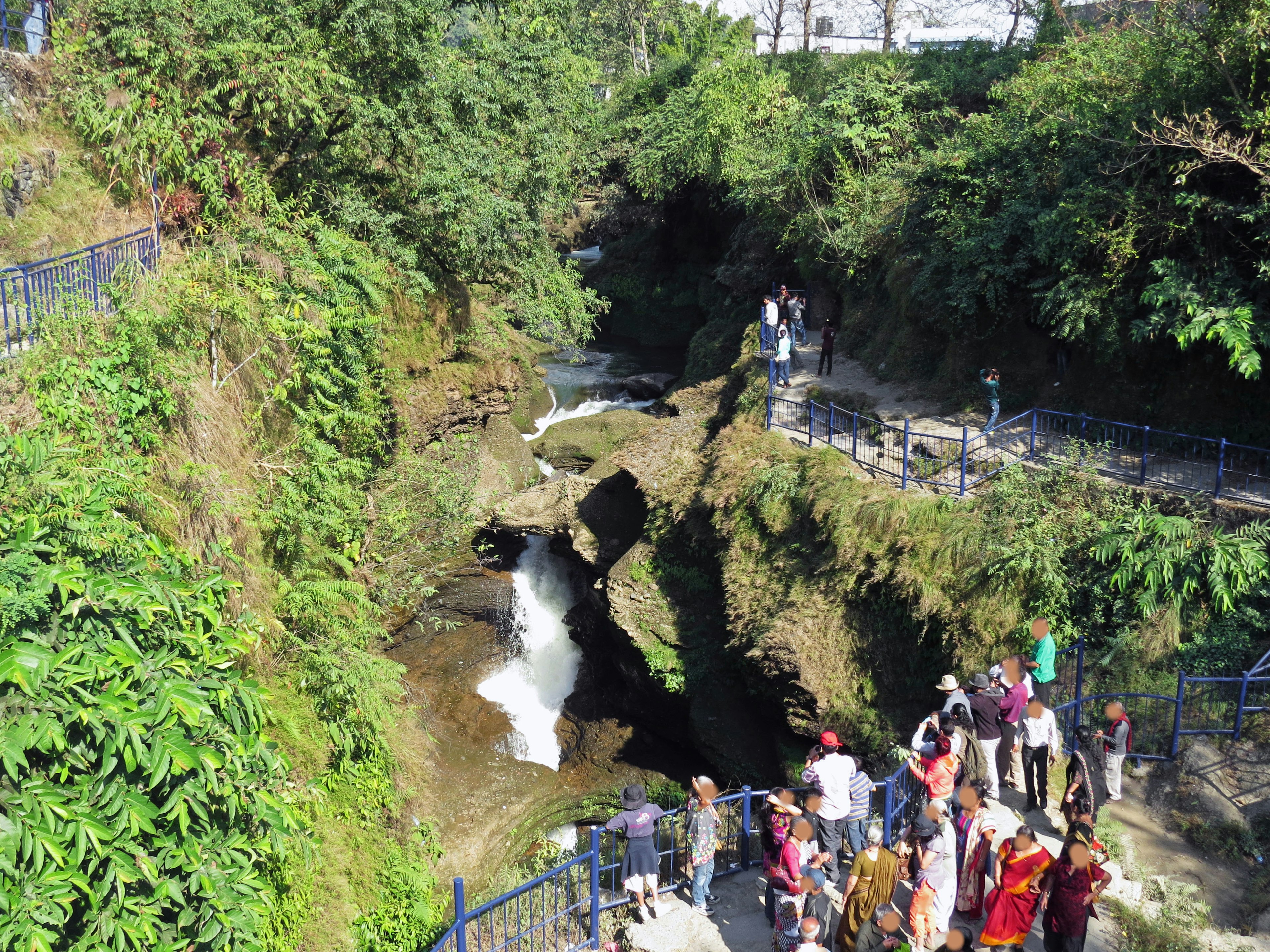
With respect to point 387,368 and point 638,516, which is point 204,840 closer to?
point 387,368

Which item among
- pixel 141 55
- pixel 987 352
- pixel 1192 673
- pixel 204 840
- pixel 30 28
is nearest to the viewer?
pixel 204 840

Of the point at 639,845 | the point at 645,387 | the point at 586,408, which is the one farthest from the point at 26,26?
the point at 645,387

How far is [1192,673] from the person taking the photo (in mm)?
11586

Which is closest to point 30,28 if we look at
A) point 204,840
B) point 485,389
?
point 485,389

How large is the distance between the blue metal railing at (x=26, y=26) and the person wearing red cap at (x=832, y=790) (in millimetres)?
16663

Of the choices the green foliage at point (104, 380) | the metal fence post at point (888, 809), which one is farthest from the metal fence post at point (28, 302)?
the metal fence post at point (888, 809)

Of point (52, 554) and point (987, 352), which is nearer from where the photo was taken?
point (52, 554)

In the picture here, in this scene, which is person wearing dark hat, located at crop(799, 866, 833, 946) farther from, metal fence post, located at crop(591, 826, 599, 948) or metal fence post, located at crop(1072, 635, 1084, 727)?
metal fence post, located at crop(1072, 635, 1084, 727)

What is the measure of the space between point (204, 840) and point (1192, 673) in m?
11.2

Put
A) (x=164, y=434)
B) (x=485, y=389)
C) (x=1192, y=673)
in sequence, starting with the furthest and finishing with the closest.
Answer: (x=485, y=389)
(x=1192, y=673)
(x=164, y=434)

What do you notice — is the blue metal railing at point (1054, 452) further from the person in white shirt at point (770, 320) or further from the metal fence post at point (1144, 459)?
the person in white shirt at point (770, 320)

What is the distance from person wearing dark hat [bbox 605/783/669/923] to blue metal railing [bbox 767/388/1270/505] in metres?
7.71

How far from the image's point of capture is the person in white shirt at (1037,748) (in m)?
9.36

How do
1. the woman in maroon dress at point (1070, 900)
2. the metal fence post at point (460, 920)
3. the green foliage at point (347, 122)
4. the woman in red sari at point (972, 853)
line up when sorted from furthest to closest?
the green foliage at point (347, 122) < the woman in red sari at point (972, 853) < the metal fence post at point (460, 920) < the woman in maroon dress at point (1070, 900)
